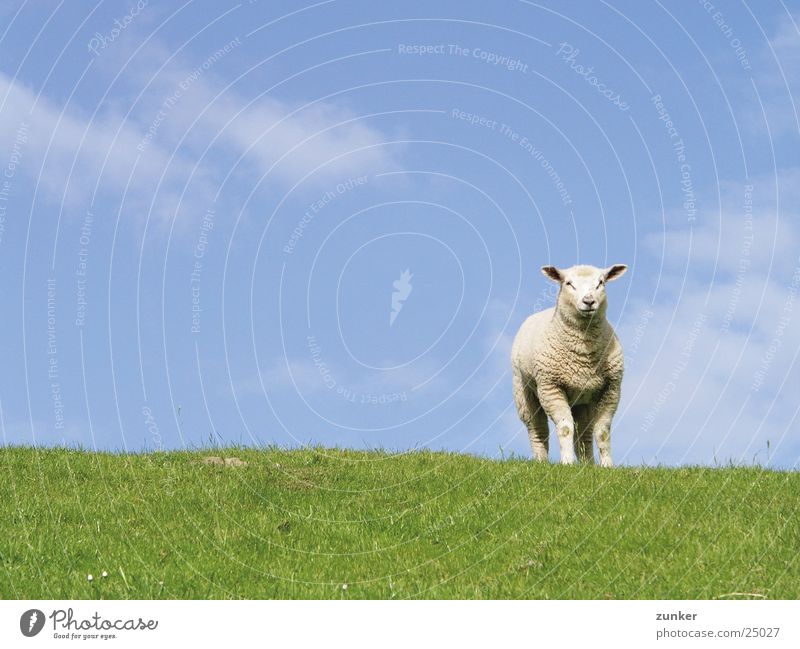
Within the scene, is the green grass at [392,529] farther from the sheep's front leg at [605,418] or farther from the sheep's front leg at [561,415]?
the sheep's front leg at [605,418]

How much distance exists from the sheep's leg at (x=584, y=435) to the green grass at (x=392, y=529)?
10.00 ft

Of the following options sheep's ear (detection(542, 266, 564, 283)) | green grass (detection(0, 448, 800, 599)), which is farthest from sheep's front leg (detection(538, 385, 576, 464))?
sheep's ear (detection(542, 266, 564, 283))

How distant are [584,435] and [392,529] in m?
6.88

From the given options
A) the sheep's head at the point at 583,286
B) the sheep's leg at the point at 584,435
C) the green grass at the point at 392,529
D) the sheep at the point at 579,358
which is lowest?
the green grass at the point at 392,529

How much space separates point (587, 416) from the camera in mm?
17859

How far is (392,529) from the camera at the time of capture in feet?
39.3

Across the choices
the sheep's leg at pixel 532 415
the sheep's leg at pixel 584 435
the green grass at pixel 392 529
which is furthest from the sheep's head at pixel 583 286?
the green grass at pixel 392 529

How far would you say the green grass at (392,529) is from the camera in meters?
9.91

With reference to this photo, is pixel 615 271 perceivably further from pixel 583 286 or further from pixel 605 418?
pixel 605 418

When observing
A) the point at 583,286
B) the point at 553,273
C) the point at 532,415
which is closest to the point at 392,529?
the point at 583,286
